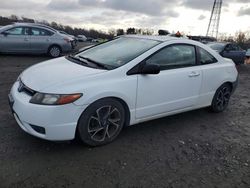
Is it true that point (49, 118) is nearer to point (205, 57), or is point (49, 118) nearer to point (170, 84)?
point (170, 84)

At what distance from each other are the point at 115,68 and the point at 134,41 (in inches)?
40.2

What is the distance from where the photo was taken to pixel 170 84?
4094mm

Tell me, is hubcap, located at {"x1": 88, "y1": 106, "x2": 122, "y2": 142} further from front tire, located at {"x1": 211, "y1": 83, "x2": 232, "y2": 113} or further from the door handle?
front tire, located at {"x1": 211, "y1": 83, "x2": 232, "y2": 113}

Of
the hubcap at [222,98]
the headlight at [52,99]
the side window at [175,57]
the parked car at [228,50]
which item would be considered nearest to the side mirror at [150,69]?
the side window at [175,57]

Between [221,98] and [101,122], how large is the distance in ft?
9.34

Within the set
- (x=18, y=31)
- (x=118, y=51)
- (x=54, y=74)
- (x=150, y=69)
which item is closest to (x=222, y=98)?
(x=150, y=69)

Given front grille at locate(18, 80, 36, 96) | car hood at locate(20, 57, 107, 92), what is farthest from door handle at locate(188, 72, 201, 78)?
front grille at locate(18, 80, 36, 96)

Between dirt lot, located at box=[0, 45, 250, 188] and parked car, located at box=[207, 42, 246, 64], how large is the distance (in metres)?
10.2

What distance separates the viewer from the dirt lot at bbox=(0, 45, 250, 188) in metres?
2.91

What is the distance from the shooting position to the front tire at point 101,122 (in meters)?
3.36

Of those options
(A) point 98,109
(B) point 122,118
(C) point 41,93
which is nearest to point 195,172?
(B) point 122,118

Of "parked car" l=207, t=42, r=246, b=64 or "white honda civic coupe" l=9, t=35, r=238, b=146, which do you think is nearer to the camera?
"white honda civic coupe" l=9, t=35, r=238, b=146

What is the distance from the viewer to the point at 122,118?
3.72 metres

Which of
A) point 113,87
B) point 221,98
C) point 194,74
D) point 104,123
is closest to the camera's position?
point 113,87
